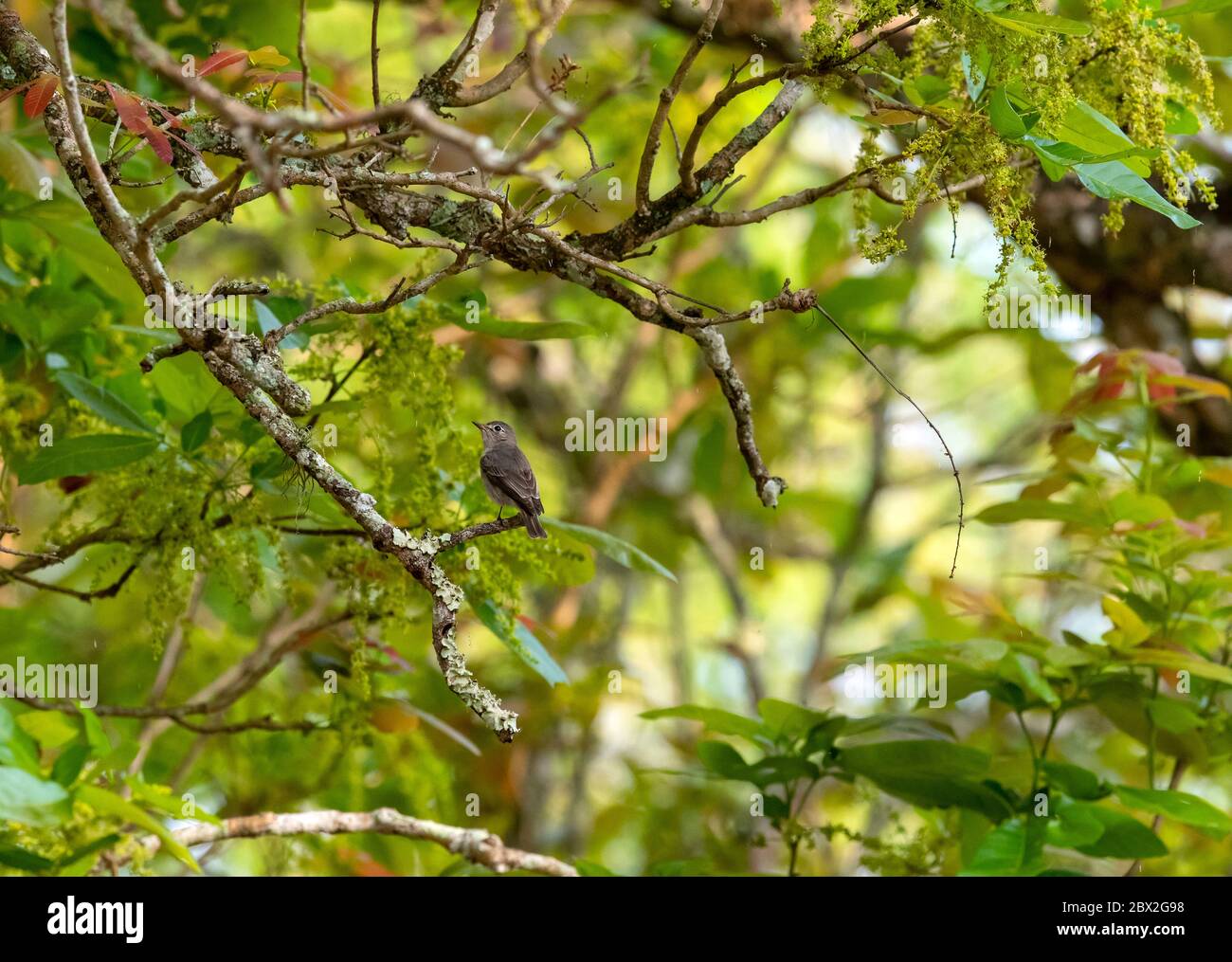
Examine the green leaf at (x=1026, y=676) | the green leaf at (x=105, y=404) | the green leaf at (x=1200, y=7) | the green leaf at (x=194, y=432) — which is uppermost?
the green leaf at (x=1200, y=7)

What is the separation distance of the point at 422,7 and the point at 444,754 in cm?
173

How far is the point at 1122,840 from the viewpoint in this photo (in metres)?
1.50

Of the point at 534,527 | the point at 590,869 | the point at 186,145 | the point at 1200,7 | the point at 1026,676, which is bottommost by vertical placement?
the point at 590,869

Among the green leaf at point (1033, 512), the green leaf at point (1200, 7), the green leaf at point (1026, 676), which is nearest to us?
the green leaf at point (1200, 7)

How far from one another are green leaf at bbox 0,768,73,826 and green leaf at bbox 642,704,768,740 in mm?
695

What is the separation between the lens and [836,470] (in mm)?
5438

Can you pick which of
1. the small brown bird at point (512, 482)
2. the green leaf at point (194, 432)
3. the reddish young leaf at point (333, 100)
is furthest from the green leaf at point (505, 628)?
the reddish young leaf at point (333, 100)

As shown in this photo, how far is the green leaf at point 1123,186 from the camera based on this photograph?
1117 millimetres

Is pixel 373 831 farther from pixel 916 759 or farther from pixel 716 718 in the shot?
pixel 916 759

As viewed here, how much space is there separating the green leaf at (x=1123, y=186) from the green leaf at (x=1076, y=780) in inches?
29.3

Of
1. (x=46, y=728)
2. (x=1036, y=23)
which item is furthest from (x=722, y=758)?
(x=1036, y=23)

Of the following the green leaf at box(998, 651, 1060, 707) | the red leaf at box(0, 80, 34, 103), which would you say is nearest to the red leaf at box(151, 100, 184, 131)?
the red leaf at box(0, 80, 34, 103)

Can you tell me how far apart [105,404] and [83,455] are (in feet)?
0.31

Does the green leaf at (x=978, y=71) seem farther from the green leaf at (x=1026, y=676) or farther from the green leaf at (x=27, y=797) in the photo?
the green leaf at (x=27, y=797)
